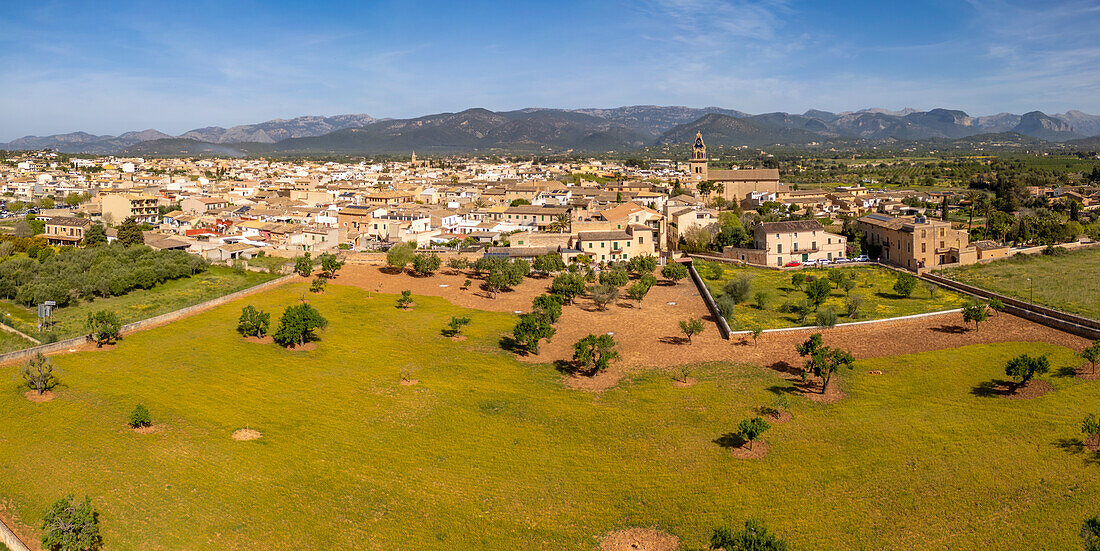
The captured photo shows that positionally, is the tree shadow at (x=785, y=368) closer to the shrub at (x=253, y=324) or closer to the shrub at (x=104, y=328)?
the shrub at (x=253, y=324)

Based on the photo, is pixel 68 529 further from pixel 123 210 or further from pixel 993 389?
pixel 123 210

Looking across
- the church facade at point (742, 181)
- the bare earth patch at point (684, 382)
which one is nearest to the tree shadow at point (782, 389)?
the bare earth patch at point (684, 382)

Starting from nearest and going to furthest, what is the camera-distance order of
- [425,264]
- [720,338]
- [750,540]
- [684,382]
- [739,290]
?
[750,540]
[684,382]
[720,338]
[739,290]
[425,264]

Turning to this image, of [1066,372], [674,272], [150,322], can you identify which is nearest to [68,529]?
[150,322]

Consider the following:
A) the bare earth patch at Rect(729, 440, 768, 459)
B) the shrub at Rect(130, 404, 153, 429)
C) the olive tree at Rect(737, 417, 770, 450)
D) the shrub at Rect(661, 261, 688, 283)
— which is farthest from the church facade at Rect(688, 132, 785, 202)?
the shrub at Rect(130, 404, 153, 429)

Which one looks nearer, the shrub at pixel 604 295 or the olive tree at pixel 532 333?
the olive tree at pixel 532 333
